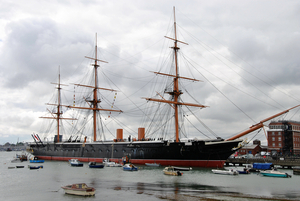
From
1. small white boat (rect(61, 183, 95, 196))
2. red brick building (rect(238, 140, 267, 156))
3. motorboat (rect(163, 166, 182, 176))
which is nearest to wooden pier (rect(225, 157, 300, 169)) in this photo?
red brick building (rect(238, 140, 267, 156))

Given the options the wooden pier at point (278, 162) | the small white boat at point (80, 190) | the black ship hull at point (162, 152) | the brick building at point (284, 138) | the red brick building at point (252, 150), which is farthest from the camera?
the red brick building at point (252, 150)

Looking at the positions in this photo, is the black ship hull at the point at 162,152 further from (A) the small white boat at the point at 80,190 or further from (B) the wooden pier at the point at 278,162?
(A) the small white boat at the point at 80,190

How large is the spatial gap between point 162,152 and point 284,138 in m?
59.7

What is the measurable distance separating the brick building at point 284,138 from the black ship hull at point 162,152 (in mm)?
52560

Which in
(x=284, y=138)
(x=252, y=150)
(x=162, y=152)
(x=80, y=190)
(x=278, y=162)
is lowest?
(x=278, y=162)

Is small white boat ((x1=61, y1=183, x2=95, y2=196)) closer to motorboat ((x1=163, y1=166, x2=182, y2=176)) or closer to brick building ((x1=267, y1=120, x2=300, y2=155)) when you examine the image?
motorboat ((x1=163, y1=166, x2=182, y2=176))

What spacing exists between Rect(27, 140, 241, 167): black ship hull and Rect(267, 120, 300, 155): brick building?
172ft

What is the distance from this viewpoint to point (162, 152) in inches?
2109

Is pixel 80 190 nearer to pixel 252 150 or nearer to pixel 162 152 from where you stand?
pixel 162 152

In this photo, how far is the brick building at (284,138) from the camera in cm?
9344

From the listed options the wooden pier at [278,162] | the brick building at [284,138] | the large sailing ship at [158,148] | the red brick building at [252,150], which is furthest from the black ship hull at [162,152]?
the brick building at [284,138]

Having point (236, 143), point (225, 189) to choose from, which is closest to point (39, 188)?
point (225, 189)

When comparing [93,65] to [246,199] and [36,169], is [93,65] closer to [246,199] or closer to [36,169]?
[36,169]

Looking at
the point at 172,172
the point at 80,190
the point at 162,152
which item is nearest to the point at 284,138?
the point at 162,152
